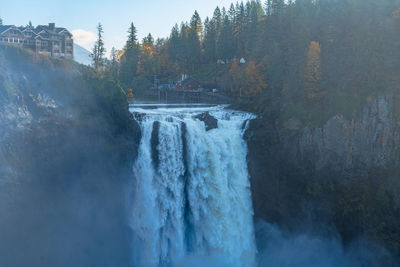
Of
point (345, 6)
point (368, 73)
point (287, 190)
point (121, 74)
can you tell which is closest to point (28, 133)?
point (287, 190)

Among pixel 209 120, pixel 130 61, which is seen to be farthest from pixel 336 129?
pixel 130 61

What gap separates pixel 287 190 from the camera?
27.0m

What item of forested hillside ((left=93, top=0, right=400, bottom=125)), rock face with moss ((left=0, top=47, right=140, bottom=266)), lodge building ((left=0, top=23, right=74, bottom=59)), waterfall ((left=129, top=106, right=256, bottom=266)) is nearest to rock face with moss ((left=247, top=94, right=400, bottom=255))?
forested hillside ((left=93, top=0, right=400, bottom=125))

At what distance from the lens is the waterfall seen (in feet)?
80.6

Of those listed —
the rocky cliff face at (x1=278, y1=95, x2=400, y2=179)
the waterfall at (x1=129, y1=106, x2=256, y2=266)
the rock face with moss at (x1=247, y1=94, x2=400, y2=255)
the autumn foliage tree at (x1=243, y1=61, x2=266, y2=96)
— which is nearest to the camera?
the rock face with moss at (x1=247, y1=94, x2=400, y2=255)

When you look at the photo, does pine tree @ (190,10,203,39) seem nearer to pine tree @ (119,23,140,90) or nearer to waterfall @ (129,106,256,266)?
pine tree @ (119,23,140,90)

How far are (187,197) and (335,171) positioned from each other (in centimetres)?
1105

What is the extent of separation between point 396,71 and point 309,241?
1409 cm

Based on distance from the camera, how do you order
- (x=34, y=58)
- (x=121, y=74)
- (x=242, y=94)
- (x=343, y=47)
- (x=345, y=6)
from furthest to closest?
(x=121, y=74) < (x=242, y=94) < (x=345, y=6) < (x=343, y=47) < (x=34, y=58)

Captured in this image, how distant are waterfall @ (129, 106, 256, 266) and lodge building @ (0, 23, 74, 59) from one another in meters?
11.0

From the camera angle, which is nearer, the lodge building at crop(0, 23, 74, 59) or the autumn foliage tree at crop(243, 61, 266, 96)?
the lodge building at crop(0, 23, 74, 59)

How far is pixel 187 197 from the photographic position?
25797mm

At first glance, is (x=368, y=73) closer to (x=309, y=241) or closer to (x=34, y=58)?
(x=309, y=241)

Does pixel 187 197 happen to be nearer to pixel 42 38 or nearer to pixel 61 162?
pixel 61 162
